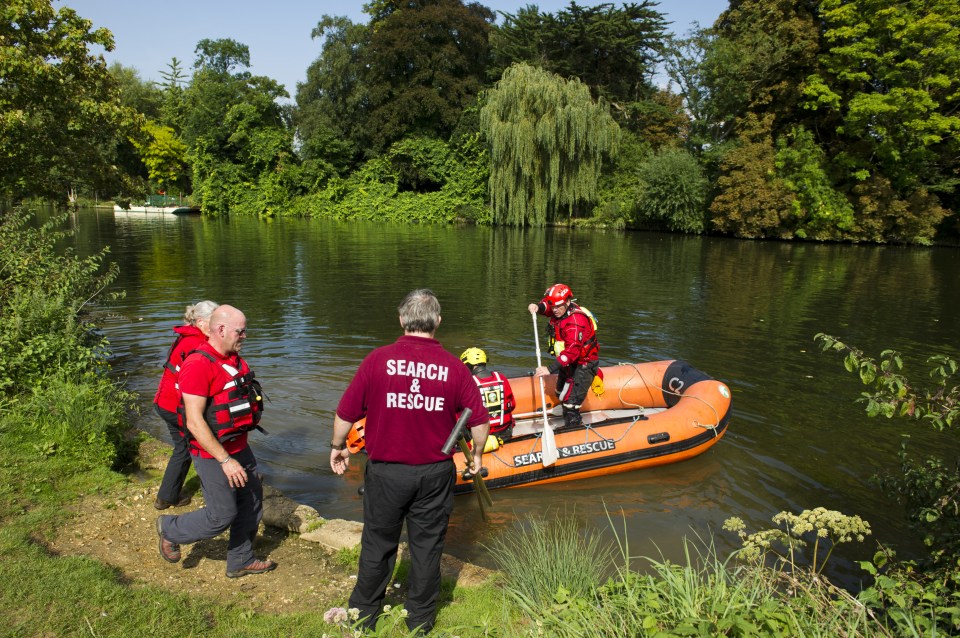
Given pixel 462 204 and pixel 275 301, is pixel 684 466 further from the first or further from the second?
pixel 462 204

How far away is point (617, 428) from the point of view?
6566 mm

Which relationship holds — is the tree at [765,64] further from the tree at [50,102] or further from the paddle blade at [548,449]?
the paddle blade at [548,449]

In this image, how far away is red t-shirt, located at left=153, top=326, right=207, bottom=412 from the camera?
13.8 ft

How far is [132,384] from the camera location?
841 cm

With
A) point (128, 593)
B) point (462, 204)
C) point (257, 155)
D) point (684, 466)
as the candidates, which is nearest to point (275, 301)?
point (684, 466)

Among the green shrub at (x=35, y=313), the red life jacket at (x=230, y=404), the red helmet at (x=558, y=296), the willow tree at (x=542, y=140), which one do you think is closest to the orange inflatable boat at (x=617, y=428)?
the red helmet at (x=558, y=296)

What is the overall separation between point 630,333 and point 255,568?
9.12m

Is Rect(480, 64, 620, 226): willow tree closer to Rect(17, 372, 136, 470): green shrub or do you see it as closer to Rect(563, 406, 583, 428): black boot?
Rect(563, 406, 583, 428): black boot

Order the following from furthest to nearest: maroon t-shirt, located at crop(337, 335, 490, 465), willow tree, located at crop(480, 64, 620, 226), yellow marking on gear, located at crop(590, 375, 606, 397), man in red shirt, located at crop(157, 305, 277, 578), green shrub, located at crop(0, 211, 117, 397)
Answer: willow tree, located at crop(480, 64, 620, 226) < yellow marking on gear, located at crop(590, 375, 606, 397) < green shrub, located at crop(0, 211, 117, 397) < man in red shirt, located at crop(157, 305, 277, 578) < maroon t-shirt, located at crop(337, 335, 490, 465)

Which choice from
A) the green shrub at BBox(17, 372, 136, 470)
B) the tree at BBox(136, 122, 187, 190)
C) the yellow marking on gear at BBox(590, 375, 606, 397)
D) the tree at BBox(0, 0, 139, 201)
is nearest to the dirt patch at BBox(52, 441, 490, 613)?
the green shrub at BBox(17, 372, 136, 470)

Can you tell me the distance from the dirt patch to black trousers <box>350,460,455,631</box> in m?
0.41

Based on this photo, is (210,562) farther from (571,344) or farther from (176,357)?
(571,344)

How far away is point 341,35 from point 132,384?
46203 mm

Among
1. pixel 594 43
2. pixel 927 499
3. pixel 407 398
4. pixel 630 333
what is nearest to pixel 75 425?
pixel 407 398
